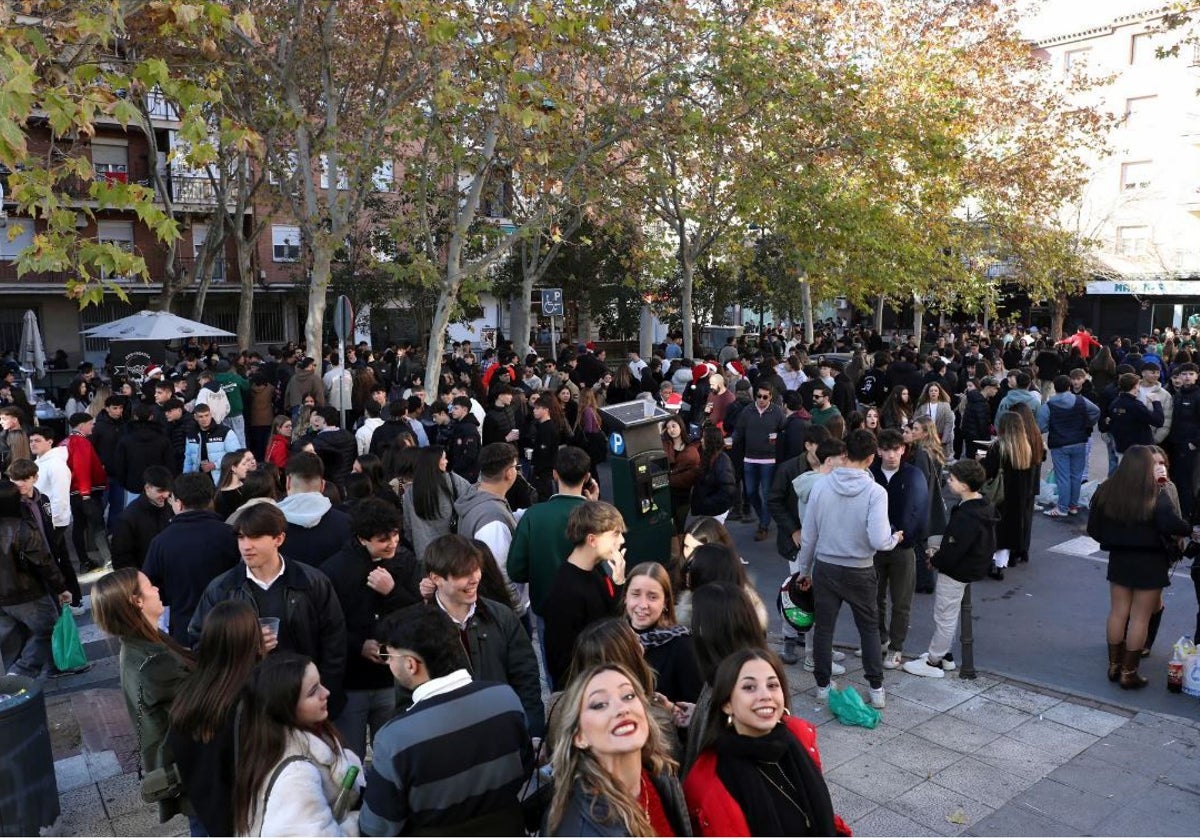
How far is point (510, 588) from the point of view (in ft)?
18.9

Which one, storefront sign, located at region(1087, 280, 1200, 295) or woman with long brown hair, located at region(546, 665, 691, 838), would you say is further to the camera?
storefront sign, located at region(1087, 280, 1200, 295)

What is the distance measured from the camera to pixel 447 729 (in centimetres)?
301

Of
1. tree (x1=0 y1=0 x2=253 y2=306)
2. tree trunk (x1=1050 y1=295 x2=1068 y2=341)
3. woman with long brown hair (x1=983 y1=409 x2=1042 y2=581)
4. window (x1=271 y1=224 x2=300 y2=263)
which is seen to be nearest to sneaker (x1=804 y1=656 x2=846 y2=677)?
woman with long brown hair (x1=983 y1=409 x2=1042 y2=581)

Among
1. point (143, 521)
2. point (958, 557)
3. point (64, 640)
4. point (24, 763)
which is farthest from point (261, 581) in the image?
point (958, 557)

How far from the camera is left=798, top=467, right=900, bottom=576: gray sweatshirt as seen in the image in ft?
19.9

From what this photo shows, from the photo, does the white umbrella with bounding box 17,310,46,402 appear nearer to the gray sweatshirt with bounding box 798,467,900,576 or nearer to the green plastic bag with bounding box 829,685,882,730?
the gray sweatshirt with bounding box 798,467,900,576

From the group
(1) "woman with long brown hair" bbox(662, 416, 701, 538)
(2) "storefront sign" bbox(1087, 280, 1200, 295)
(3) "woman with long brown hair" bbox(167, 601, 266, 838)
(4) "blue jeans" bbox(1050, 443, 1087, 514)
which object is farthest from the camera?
(2) "storefront sign" bbox(1087, 280, 1200, 295)

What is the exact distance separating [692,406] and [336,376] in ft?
16.9

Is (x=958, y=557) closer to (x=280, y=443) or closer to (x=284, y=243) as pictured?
(x=280, y=443)

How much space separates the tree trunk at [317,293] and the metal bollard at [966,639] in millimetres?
10277

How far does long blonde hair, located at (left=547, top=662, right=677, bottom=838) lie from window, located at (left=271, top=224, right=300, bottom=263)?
35.0m

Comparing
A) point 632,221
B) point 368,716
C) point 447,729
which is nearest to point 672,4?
point 632,221

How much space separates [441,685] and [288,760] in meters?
0.55

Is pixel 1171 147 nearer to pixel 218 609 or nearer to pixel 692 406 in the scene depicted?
pixel 692 406
